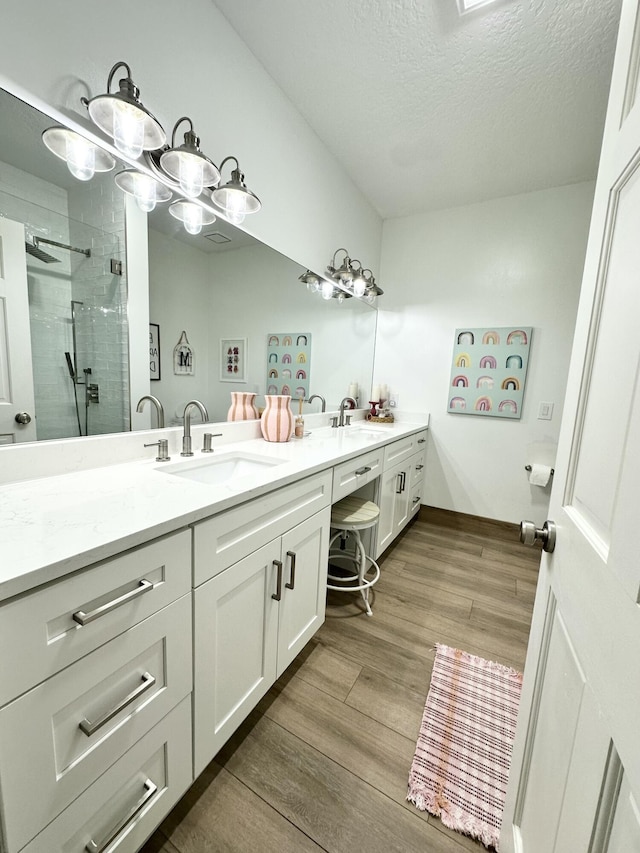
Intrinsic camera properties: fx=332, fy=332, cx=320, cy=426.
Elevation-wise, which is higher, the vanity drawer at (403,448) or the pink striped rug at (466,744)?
the vanity drawer at (403,448)

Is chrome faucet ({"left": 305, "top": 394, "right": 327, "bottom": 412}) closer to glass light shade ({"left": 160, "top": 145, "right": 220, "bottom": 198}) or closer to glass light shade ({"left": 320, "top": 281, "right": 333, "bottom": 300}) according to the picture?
glass light shade ({"left": 320, "top": 281, "right": 333, "bottom": 300})

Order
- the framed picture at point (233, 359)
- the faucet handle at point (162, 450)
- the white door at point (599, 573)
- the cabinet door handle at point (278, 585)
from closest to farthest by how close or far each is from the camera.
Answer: the white door at point (599, 573) < the cabinet door handle at point (278, 585) < the faucet handle at point (162, 450) < the framed picture at point (233, 359)

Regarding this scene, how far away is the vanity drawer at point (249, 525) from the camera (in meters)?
0.84

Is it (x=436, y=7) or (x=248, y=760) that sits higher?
(x=436, y=7)

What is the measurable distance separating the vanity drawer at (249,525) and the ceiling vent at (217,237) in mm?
1171

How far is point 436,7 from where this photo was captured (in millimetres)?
1335

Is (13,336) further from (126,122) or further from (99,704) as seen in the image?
(99,704)

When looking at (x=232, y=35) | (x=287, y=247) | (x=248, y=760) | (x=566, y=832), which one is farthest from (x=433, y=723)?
(x=232, y=35)

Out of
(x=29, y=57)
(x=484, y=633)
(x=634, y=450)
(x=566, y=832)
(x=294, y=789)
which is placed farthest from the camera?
(x=484, y=633)

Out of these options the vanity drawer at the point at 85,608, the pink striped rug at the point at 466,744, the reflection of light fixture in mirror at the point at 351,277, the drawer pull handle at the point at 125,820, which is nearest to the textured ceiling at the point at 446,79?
the reflection of light fixture in mirror at the point at 351,277

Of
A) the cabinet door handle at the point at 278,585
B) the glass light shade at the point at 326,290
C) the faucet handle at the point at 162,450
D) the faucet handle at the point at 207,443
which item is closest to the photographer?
the cabinet door handle at the point at 278,585

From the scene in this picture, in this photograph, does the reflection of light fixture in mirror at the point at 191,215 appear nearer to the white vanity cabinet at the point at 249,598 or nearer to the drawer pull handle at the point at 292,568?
the white vanity cabinet at the point at 249,598

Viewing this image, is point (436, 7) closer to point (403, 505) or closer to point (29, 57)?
point (29, 57)

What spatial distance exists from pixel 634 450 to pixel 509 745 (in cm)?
136
